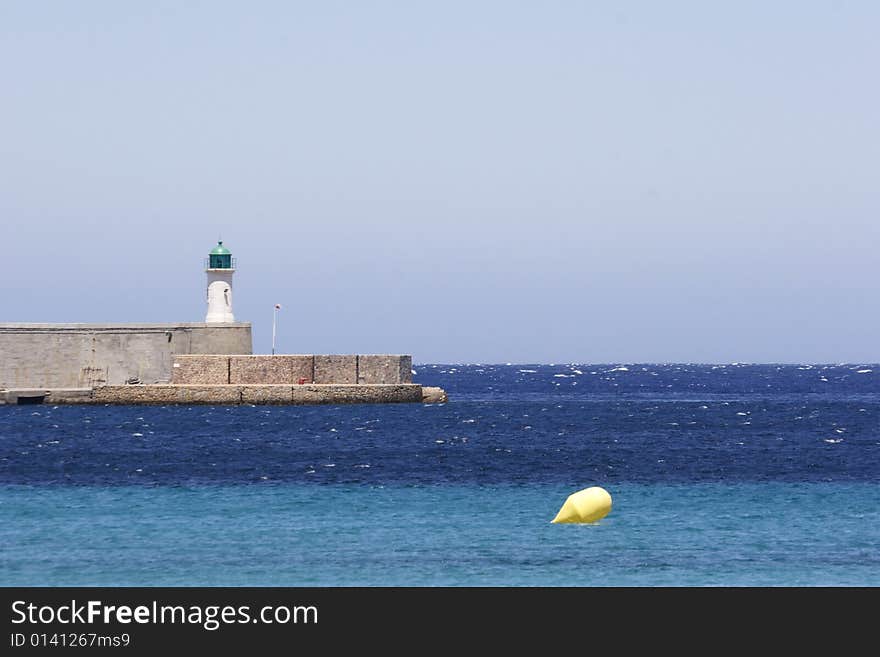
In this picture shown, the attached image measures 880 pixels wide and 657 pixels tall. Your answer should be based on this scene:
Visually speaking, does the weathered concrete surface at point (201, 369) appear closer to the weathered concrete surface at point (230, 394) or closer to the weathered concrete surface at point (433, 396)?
the weathered concrete surface at point (230, 394)

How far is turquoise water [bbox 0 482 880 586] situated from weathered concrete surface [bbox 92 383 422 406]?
40.4 meters

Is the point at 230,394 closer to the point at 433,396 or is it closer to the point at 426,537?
the point at 433,396

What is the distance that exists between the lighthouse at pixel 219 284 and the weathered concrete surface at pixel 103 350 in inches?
31.9

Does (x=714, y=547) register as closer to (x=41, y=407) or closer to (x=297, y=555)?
(x=297, y=555)

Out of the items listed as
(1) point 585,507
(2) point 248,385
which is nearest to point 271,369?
(2) point 248,385

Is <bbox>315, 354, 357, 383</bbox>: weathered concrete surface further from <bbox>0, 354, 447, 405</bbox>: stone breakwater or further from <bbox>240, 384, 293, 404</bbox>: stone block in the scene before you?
<bbox>240, 384, 293, 404</bbox>: stone block

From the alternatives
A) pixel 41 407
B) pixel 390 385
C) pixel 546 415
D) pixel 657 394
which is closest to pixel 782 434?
pixel 546 415

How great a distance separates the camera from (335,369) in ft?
259

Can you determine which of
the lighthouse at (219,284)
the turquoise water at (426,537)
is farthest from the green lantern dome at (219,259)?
the turquoise water at (426,537)

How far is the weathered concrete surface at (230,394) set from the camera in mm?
76562
